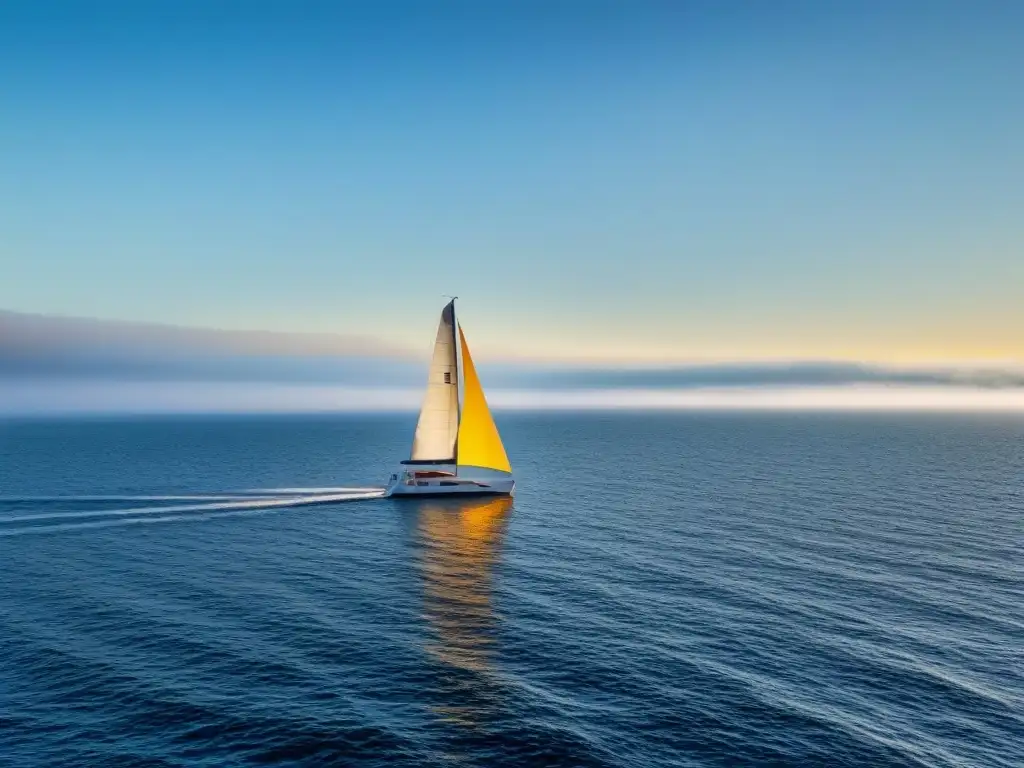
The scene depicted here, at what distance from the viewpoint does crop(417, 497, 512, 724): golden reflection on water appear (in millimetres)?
46438

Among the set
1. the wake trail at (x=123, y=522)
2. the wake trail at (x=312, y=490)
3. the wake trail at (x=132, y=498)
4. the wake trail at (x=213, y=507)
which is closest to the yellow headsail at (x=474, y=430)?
the wake trail at (x=213, y=507)

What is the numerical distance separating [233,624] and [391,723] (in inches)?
819

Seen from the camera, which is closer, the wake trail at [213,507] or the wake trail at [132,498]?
the wake trail at [213,507]

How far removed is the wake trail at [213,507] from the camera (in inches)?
3506

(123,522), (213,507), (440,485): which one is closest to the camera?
(123,522)

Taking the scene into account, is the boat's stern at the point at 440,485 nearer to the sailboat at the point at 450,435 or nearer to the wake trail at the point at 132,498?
the sailboat at the point at 450,435

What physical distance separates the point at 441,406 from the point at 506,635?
62.3 meters

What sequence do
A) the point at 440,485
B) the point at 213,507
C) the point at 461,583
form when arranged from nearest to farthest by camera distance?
the point at 461,583 → the point at 213,507 → the point at 440,485

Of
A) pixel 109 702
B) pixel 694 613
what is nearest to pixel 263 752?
pixel 109 702

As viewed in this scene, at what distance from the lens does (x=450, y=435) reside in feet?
365

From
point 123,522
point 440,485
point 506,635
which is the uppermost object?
point 440,485

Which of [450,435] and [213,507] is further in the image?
[450,435]

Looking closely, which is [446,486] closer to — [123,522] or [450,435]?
[450,435]

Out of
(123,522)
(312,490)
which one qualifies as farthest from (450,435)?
(123,522)
